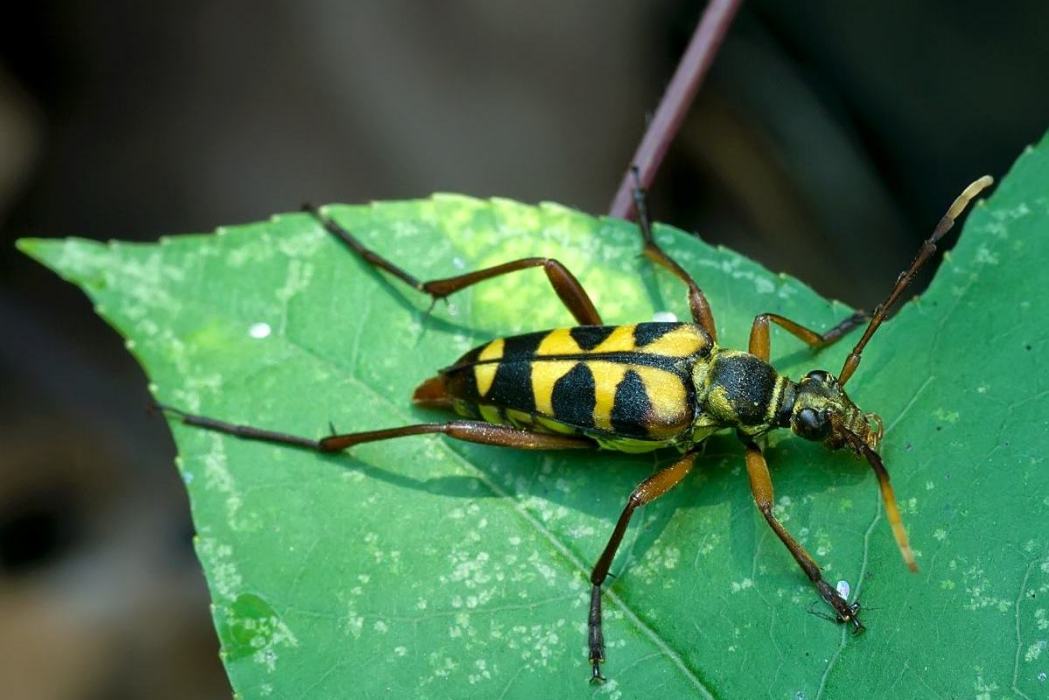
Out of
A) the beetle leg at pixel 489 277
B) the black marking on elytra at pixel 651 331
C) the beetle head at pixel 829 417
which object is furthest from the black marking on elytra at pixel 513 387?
the beetle head at pixel 829 417

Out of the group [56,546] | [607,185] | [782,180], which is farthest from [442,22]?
[56,546]

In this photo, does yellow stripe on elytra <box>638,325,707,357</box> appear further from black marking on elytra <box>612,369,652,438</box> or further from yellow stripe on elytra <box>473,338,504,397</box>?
yellow stripe on elytra <box>473,338,504,397</box>

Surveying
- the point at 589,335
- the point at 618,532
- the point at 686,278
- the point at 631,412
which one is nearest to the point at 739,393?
the point at 631,412

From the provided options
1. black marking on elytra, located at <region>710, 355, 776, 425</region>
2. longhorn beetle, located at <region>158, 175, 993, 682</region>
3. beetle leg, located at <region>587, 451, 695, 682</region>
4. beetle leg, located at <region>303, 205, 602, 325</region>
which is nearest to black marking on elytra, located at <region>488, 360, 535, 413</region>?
longhorn beetle, located at <region>158, 175, 993, 682</region>

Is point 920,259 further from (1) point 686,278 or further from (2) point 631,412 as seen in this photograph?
(2) point 631,412

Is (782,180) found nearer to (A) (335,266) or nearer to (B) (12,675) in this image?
(A) (335,266)

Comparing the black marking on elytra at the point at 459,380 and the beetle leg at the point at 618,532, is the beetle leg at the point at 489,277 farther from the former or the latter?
the beetle leg at the point at 618,532
